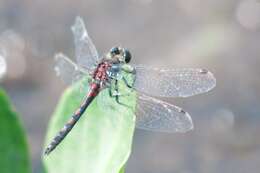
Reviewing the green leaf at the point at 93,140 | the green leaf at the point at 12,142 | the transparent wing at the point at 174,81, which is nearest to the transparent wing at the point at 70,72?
the transparent wing at the point at 174,81

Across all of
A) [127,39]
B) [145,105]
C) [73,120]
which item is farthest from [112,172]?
[127,39]

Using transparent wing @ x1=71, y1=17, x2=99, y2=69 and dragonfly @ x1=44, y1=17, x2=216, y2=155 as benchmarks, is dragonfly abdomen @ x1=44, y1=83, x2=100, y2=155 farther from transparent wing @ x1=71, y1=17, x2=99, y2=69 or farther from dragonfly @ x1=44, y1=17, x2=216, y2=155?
transparent wing @ x1=71, y1=17, x2=99, y2=69

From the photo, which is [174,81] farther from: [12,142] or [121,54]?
[12,142]

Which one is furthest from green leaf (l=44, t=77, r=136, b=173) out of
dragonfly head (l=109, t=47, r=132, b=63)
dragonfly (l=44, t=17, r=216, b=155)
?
dragonfly head (l=109, t=47, r=132, b=63)

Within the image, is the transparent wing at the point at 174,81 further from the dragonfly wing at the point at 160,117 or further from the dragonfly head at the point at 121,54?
the dragonfly head at the point at 121,54

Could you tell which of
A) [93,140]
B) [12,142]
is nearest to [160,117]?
[93,140]

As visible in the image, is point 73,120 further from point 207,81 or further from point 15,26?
point 15,26
